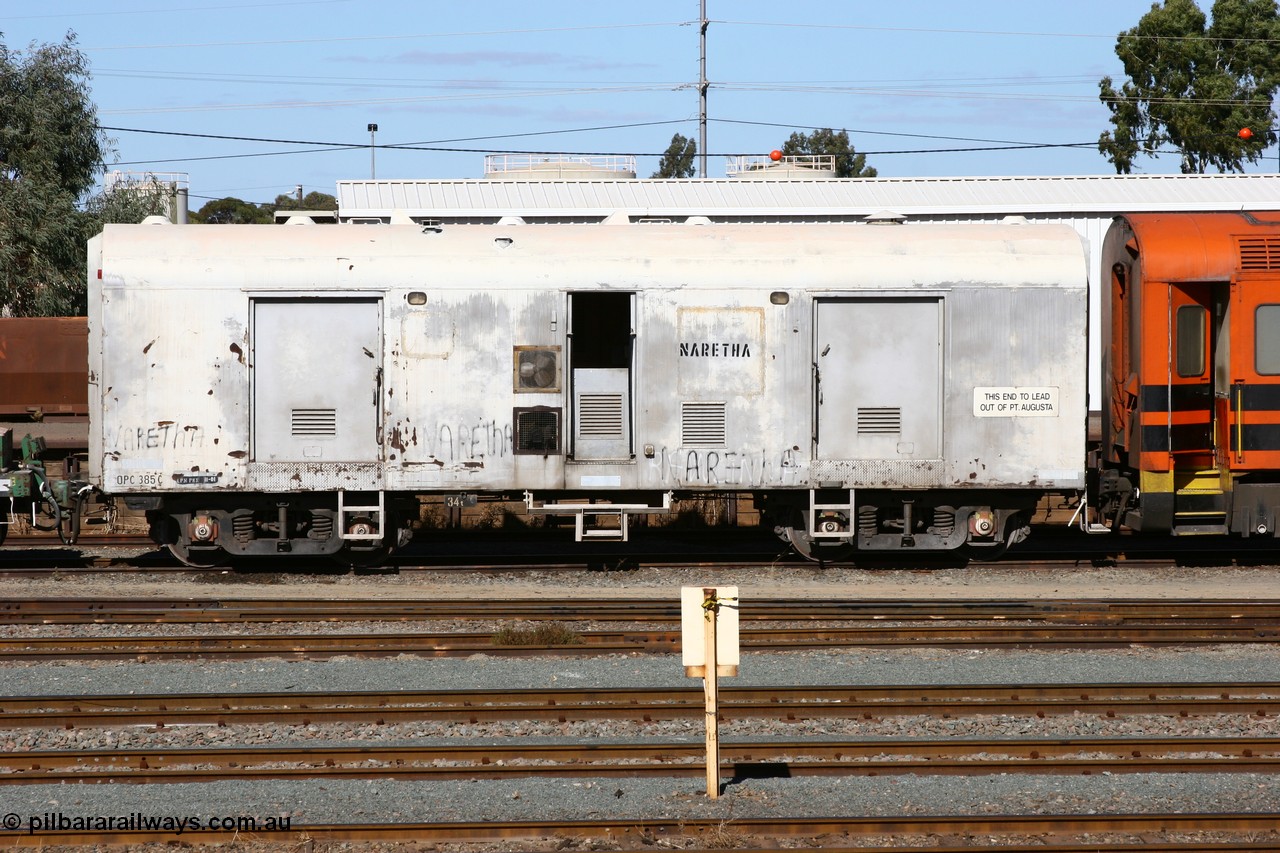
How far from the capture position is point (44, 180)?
31.4 metres

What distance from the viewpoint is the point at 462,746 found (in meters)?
8.01

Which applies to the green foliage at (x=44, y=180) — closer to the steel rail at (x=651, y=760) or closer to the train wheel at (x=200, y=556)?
the train wheel at (x=200, y=556)

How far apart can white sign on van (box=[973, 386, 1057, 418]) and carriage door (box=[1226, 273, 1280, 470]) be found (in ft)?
6.05

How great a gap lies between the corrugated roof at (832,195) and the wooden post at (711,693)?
18.9 meters

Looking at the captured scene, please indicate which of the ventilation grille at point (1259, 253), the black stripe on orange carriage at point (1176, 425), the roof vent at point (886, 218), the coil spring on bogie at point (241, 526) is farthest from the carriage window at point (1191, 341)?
the coil spring on bogie at point (241, 526)

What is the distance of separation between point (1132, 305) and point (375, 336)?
27.3 feet

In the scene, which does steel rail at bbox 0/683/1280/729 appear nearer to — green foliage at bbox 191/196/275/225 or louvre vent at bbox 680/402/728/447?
louvre vent at bbox 680/402/728/447

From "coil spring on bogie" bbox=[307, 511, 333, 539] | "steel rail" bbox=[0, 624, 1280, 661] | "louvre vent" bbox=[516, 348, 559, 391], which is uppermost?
"louvre vent" bbox=[516, 348, 559, 391]

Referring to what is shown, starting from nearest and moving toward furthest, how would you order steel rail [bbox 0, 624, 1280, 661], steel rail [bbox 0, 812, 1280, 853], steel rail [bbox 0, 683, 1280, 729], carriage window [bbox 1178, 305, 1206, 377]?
steel rail [bbox 0, 812, 1280, 853], steel rail [bbox 0, 683, 1280, 729], steel rail [bbox 0, 624, 1280, 661], carriage window [bbox 1178, 305, 1206, 377]

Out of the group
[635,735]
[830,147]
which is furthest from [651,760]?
[830,147]

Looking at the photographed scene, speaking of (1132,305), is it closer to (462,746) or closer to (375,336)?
(375,336)

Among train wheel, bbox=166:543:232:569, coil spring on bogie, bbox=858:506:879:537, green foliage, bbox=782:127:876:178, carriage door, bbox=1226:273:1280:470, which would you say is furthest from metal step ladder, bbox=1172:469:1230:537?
green foliage, bbox=782:127:876:178

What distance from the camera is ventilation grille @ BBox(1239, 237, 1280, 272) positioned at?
13656 millimetres

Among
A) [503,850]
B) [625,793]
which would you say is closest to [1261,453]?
[625,793]
